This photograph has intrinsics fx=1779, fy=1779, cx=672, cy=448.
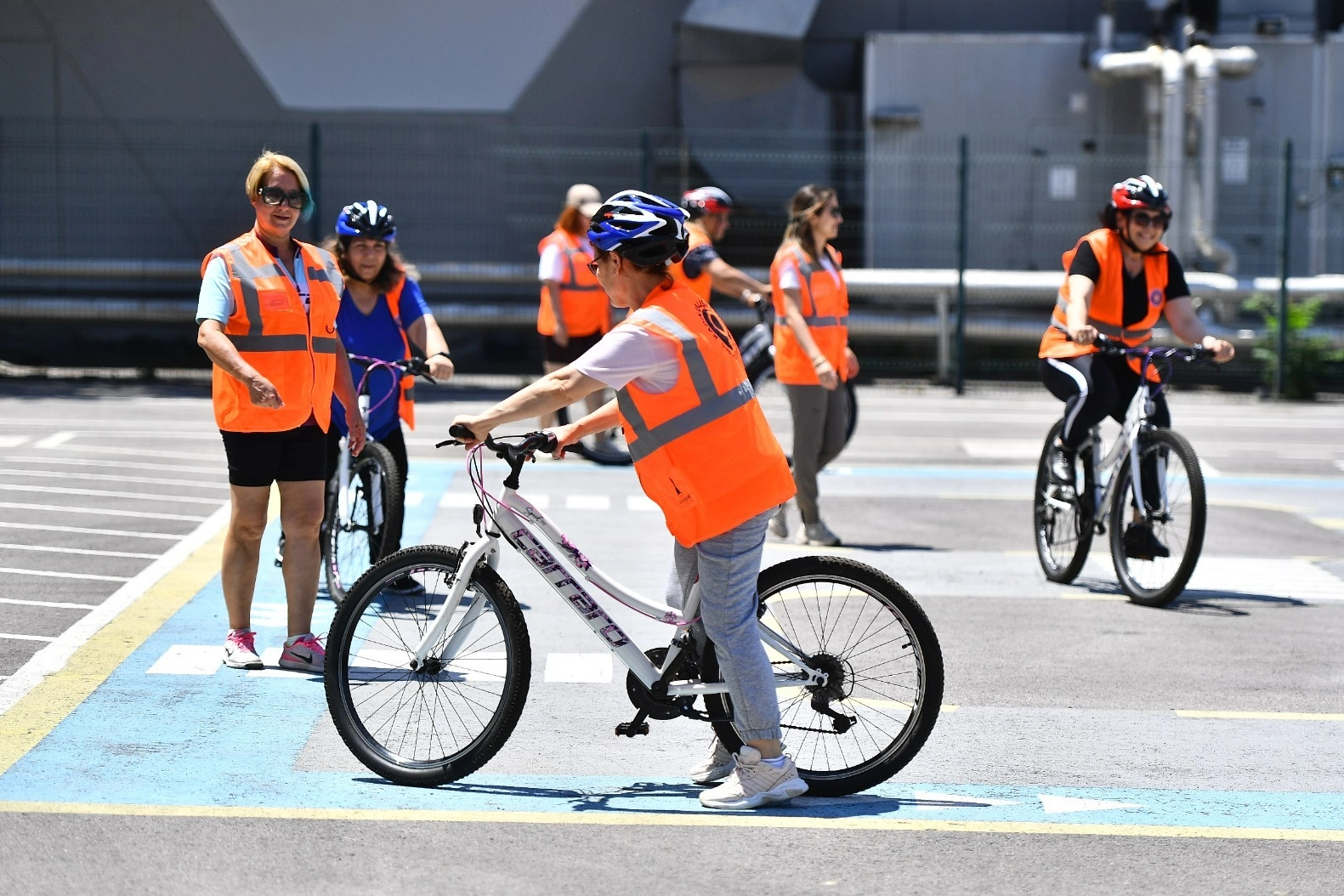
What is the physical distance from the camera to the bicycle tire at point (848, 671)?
17.0 ft

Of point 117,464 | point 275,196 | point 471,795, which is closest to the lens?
point 471,795

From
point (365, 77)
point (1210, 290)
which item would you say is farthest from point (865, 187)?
point (365, 77)

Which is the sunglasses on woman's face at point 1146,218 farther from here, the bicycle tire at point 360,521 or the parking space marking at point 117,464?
the parking space marking at point 117,464

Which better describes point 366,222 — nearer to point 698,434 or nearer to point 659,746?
point 659,746

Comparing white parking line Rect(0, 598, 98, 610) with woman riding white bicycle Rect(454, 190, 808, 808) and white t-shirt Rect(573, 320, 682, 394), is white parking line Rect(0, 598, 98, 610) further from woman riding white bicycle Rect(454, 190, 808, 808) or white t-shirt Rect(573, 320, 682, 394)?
white t-shirt Rect(573, 320, 682, 394)

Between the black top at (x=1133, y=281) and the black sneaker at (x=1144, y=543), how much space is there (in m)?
0.99

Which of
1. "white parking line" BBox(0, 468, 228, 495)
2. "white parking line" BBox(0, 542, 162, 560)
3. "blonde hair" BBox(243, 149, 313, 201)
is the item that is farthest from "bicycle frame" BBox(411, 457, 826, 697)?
"white parking line" BBox(0, 468, 228, 495)

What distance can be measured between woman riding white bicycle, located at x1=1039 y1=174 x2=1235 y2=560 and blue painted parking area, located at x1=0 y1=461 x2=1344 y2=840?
Result: 3247 millimetres

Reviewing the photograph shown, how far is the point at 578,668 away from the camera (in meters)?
6.80

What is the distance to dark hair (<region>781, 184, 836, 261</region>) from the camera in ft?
31.0

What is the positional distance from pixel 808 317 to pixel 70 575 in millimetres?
3992

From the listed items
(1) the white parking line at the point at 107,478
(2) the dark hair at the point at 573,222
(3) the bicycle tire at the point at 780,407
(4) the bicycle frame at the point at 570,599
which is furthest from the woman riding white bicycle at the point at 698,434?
(2) the dark hair at the point at 573,222

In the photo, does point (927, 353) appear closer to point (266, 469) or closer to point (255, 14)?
point (255, 14)

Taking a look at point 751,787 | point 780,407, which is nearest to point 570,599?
point 751,787
